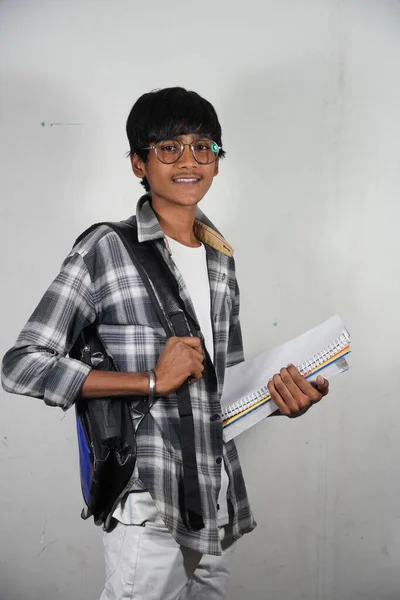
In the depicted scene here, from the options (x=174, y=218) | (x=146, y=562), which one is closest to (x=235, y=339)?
(x=174, y=218)

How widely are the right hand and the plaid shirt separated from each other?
0.23ft

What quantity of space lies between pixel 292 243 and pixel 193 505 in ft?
3.47

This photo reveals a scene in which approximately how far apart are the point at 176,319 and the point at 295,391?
10.7 inches

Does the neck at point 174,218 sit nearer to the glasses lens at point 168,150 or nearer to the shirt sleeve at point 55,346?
the glasses lens at point 168,150

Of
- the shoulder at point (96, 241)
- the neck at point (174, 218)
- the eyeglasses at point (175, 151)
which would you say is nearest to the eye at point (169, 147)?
the eyeglasses at point (175, 151)

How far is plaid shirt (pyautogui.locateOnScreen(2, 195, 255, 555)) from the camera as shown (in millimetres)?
1284

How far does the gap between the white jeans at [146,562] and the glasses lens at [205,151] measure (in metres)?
0.68

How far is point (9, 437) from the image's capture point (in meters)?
2.28

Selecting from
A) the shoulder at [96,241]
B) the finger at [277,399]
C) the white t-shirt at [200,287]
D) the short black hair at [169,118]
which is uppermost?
the short black hair at [169,118]

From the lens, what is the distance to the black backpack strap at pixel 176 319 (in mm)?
1358

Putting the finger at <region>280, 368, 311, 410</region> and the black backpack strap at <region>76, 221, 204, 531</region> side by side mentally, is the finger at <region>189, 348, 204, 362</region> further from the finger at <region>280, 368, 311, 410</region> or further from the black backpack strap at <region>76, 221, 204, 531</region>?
the finger at <region>280, 368, 311, 410</region>

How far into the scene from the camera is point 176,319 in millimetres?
1370

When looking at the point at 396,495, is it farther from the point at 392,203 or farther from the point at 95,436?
the point at 95,436

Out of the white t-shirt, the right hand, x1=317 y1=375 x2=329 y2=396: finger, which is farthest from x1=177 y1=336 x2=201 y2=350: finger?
x1=317 y1=375 x2=329 y2=396: finger
